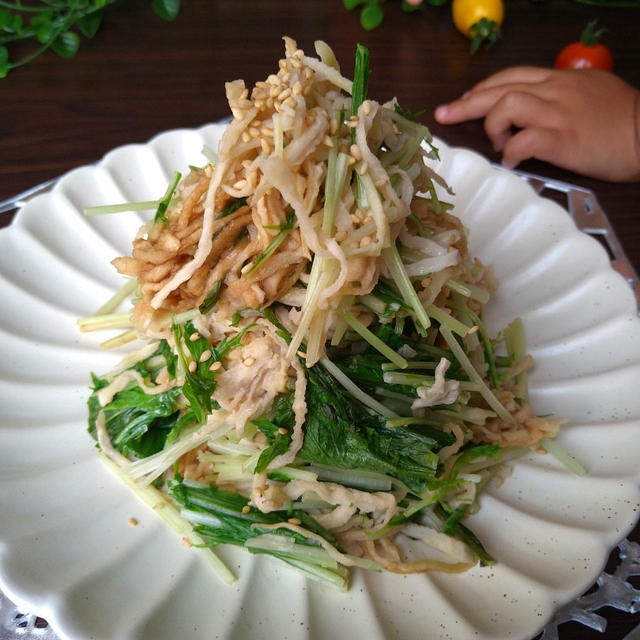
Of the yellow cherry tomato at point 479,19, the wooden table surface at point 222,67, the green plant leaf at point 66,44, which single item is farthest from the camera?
the yellow cherry tomato at point 479,19

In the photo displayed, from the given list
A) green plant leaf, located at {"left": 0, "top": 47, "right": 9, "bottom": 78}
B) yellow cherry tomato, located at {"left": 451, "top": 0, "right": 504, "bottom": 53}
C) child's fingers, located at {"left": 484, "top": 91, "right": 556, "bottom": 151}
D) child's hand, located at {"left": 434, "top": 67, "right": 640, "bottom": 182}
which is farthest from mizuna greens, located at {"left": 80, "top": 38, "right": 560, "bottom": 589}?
yellow cherry tomato, located at {"left": 451, "top": 0, "right": 504, "bottom": 53}


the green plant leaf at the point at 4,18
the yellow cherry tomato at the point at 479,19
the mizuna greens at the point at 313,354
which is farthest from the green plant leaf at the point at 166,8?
the mizuna greens at the point at 313,354

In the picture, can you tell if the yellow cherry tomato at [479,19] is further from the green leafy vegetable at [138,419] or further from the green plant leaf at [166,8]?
the green leafy vegetable at [138,419]

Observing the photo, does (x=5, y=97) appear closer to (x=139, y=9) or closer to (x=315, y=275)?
(x=139, y=9)

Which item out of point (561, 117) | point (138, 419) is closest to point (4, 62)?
point (138, 419)

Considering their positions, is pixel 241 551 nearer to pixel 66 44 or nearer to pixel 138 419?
pixel 138 419

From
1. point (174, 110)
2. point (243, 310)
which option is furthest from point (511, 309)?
point (174, 110)

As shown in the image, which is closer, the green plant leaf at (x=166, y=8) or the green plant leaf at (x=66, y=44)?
the green plant leaf at (x=66, y=44)
